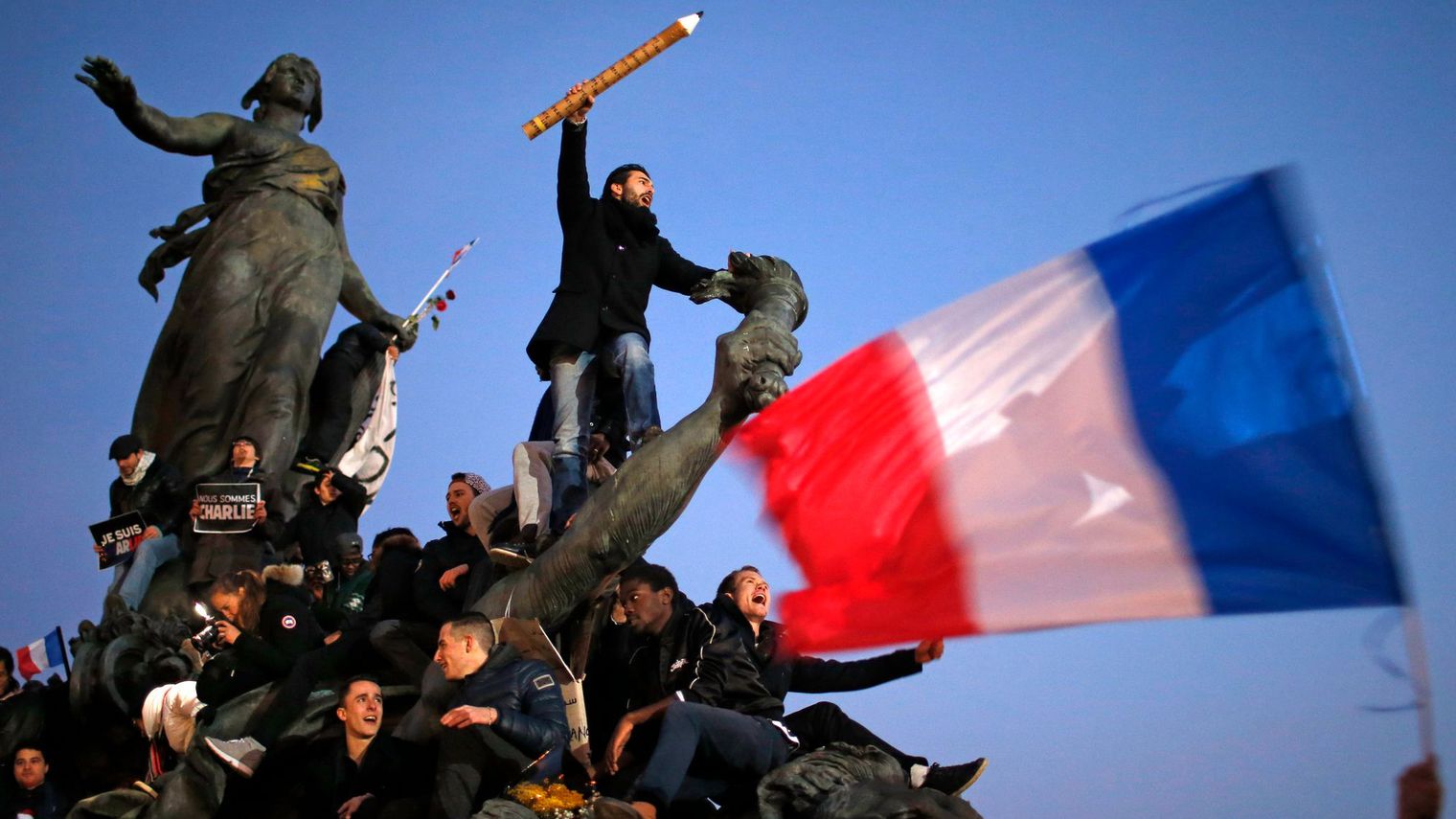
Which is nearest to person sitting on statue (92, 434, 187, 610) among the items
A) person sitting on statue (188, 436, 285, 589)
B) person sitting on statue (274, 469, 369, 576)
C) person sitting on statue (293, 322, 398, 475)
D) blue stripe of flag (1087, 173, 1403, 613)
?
person sitting on statue (188, 436, 285, 589)

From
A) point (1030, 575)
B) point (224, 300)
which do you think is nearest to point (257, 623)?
point (1030, 575)

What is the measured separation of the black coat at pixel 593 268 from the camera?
9570 mm

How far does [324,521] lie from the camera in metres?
13.9

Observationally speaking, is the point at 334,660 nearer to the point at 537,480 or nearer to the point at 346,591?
the point at 537,480

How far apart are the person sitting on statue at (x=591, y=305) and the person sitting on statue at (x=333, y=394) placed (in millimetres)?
7829

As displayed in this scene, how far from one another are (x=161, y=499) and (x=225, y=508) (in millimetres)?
1144

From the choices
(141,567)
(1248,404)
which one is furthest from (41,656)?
(1248,404)

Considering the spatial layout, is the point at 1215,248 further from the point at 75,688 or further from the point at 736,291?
the point at 75,688

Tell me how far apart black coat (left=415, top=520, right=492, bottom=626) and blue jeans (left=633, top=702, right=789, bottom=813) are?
2.43 meters

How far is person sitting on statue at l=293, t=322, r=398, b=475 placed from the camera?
1745 cm

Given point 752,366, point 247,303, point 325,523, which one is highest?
point 247,303

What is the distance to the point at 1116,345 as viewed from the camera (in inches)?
247

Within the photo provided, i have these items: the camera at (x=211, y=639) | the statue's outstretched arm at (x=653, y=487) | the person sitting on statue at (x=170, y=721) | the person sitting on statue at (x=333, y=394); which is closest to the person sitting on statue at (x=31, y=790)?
the person sitting on statue at (x=170, y=721)

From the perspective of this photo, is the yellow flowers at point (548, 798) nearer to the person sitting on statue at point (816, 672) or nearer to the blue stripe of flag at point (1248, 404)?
the person sitting on statue at point (816, 672)
